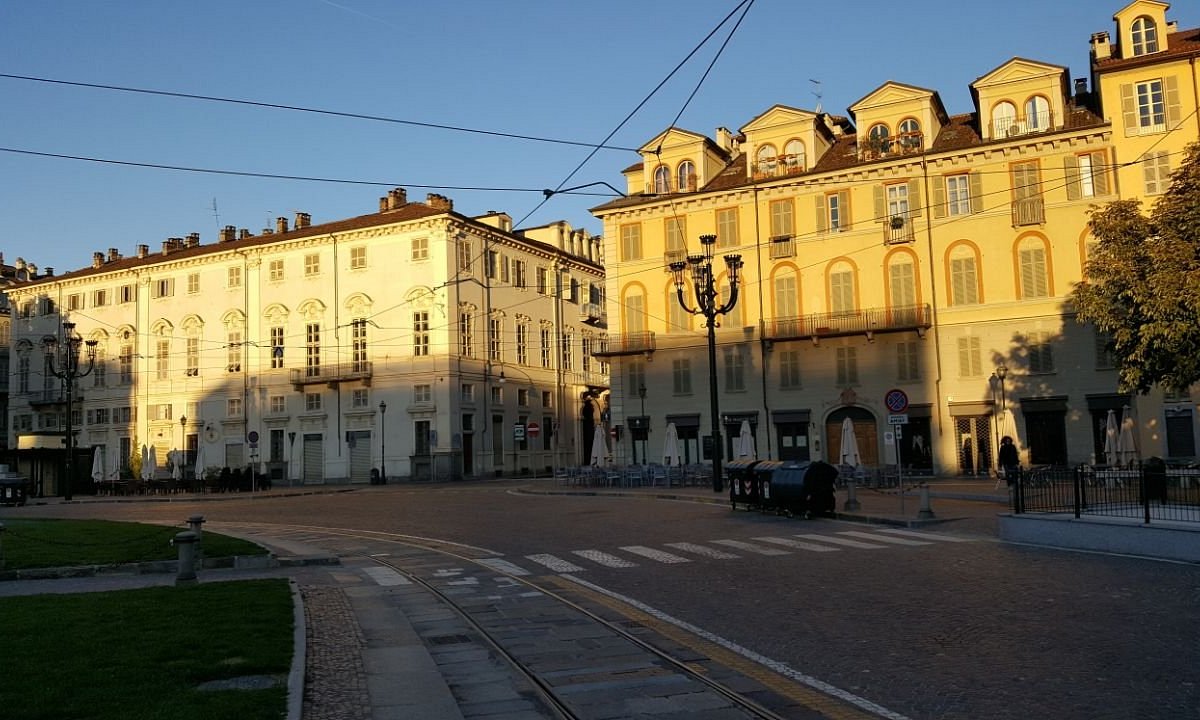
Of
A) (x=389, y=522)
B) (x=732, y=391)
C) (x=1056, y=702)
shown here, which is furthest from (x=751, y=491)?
(x=732, y=391)

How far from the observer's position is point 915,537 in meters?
17.9

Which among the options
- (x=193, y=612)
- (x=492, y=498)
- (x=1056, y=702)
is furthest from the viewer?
(x=492, y=498)

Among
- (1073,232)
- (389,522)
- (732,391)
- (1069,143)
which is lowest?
(389,522)

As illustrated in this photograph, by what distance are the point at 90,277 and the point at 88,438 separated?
11.4 m

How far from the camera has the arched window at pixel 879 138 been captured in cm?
4381

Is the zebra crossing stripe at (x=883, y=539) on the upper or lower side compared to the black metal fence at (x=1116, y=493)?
lower

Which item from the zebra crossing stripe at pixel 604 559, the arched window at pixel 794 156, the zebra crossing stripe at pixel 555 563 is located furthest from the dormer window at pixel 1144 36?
the zebra crossing stripe at pixel 555 563

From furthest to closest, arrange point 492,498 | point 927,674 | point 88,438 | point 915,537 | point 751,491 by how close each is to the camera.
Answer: point 88,438, point 492,498, point 751,491, point 915,537, point 927,674

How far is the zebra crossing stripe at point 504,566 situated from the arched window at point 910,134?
3332 centimetres

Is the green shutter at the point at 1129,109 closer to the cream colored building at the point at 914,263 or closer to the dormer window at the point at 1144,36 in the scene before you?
the cream colored building at the point at 914,263

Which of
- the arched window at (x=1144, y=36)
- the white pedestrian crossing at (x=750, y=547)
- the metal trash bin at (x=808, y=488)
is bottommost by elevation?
the white pedestrian crossing at (x=750, y=547)

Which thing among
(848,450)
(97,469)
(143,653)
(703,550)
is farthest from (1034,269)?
(97,469)

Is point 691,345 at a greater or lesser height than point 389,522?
greater

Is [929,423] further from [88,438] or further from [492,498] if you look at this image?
[88,438]
